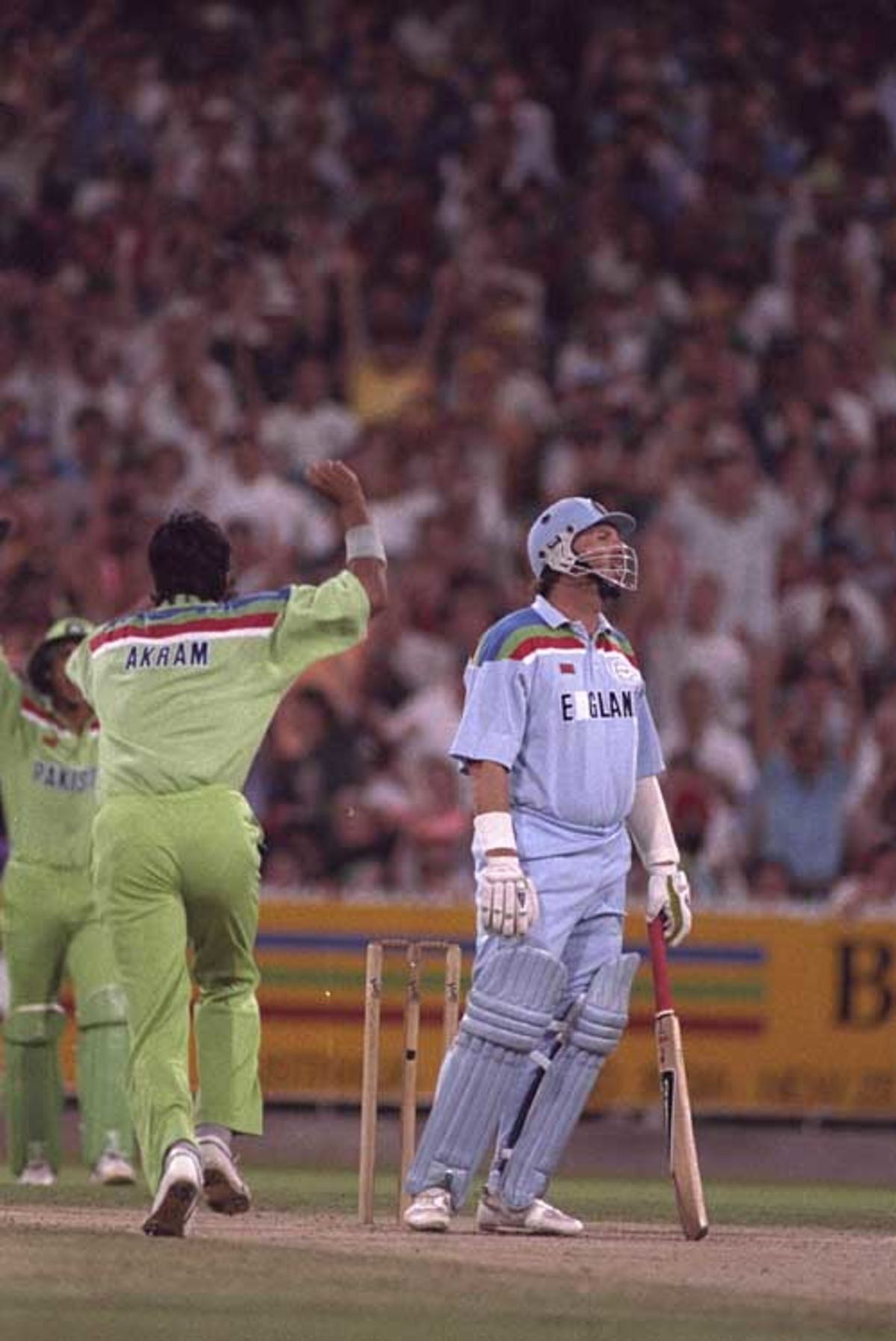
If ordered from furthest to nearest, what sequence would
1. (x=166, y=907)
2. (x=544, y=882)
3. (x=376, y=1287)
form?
(x=544, y=882) < (x=166, y=907) < (x=376, y=1287)

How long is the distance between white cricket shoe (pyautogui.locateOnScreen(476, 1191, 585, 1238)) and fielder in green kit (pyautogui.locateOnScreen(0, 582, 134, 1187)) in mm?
2654

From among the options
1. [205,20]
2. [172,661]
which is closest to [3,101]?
[205,20]

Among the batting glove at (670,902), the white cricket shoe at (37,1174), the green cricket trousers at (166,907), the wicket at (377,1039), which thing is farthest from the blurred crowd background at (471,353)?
the green cricket trousers at (166,907)

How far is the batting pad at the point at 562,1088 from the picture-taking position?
1108 centimetres

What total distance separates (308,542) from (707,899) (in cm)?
329

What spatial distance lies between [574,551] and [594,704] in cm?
50

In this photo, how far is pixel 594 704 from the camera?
1109 cm

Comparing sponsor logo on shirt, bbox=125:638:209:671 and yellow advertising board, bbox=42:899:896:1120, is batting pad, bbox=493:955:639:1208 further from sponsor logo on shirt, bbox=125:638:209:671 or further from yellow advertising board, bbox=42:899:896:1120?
yellow advertising board, bbox=42:899:896:1120

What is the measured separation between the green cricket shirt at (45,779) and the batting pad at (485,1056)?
2.91m

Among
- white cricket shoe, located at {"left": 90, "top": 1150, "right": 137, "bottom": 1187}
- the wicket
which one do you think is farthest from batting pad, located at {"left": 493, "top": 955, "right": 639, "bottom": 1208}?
white cricket shoe, located at {"left": 90, "top": 1150, "right": 137, "bottom": 1187}

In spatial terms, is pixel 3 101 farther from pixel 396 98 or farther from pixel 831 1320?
pixel 831 1320

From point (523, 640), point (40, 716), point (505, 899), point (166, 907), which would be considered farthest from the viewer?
point (40, 716)

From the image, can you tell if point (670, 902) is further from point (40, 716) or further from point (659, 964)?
Result: point (40, 716)

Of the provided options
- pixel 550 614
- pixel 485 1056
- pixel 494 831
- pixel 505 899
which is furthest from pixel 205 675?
pixel 485 1056
